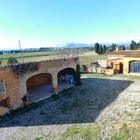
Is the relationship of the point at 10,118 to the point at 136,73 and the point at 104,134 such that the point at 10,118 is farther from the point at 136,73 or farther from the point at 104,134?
the point at 136,73

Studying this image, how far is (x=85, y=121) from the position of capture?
13.3 metres

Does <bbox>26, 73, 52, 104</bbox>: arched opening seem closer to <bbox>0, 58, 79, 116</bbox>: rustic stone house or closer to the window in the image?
<bbox>0, 58, 79, 116</bbox>: rustic stone house

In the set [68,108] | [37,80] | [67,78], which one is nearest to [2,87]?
[68,108]

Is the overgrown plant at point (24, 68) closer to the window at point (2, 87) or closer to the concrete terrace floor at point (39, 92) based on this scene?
the window at point (2, 87)

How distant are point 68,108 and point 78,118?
2.40 m

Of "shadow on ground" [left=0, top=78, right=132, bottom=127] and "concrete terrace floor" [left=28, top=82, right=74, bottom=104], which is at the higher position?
"concrete terrace floor" [left=28, top=82, right=74, bottom=104]

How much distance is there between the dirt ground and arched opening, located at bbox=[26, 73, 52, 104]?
4.16ft

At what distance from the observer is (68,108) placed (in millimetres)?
16062

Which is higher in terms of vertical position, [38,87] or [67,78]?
[67,78]

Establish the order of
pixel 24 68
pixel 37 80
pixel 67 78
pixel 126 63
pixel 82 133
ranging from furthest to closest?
pixel 126 63 → pixel 67 78 → pixel 37 80 → pixel 24 68 → pixel 82 133

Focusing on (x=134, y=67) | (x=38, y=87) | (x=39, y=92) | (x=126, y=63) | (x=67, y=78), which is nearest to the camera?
(x=39, y=92)

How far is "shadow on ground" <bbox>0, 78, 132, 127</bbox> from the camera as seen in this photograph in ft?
44.8

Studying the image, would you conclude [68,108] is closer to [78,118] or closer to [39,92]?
[78,118]

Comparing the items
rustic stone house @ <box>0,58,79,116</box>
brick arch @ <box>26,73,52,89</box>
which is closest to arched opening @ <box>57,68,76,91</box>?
brick arch @ <box>26,73,52,89</box>
